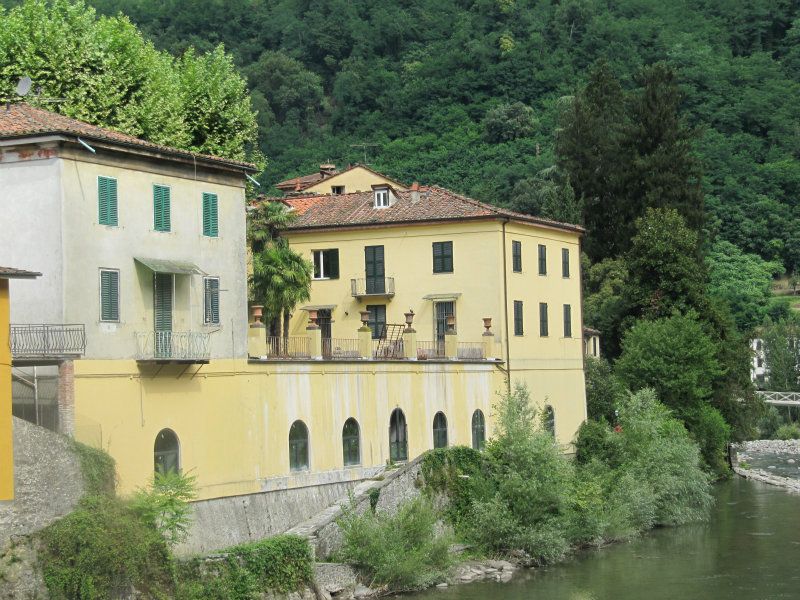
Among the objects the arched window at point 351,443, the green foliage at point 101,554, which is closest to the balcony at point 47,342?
the green foliage at point 101,554

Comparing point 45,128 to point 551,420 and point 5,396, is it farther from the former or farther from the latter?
point 551,420

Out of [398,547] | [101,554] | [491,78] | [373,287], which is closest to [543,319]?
[373,287]

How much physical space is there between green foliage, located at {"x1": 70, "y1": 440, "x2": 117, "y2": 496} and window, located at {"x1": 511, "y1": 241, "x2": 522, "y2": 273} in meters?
24.7

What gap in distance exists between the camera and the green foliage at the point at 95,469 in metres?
A: 30.5

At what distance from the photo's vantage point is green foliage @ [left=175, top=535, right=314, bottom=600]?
1228 inches

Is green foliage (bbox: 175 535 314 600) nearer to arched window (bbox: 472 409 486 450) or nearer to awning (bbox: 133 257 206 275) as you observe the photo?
awning (bbox: 133 257 206 275)

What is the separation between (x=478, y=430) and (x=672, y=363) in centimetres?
1795

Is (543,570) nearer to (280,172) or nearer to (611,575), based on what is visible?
(611,575)

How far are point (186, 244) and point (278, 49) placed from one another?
130268 mm

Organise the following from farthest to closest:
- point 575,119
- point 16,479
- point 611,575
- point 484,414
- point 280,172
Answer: point 280,172, point 575,119, point 484,414, point 611,575, point 16,479

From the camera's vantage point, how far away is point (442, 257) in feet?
178

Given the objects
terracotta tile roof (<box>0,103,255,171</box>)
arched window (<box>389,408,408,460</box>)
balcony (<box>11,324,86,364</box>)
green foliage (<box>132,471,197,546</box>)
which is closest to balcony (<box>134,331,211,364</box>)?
balcony (<box>11,324,86,364</box>)

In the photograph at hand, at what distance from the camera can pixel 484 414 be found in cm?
5038

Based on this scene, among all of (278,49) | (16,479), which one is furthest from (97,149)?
(278,49)
